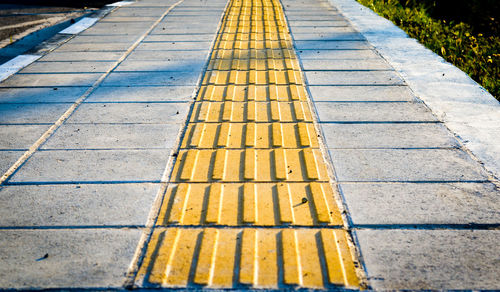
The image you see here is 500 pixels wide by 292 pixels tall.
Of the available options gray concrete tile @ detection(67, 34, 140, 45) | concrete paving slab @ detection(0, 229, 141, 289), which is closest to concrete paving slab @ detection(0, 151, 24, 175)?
concrete paving slab @ detection(0, 229, 141, 289)

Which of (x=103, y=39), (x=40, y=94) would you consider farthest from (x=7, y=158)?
(x=103, y=39)

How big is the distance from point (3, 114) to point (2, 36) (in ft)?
14.5

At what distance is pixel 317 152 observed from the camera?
10.2 ft

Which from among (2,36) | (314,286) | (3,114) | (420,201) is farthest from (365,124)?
(2,36)

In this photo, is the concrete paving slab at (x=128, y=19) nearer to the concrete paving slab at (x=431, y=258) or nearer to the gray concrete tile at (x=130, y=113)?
the gray concrete tile at (x=130, y=113)

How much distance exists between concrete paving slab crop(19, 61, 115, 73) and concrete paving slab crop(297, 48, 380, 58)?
237 cm

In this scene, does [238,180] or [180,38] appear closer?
[238,180]

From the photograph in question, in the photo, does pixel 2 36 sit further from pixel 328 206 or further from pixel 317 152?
pixel 328 206

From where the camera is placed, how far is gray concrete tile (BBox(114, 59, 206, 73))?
489cm

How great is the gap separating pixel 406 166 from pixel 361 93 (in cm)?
139

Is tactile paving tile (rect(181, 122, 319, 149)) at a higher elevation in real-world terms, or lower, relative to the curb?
lower

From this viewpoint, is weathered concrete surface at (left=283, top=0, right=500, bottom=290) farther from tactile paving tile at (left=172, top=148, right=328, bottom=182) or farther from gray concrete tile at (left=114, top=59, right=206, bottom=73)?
gray concrete tile at (left=114, top=59, right=206, bottom=73)

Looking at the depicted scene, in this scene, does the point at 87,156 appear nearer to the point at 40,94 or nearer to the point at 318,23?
the point at 40,94

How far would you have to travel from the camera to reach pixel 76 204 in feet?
8.39
